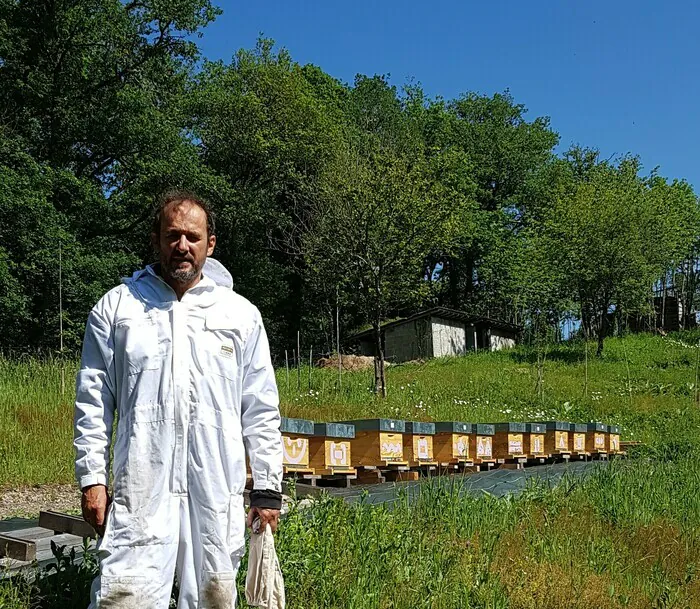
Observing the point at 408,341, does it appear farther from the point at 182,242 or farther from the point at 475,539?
the point at 182,242

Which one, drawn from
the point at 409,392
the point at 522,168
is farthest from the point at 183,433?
the point at 522,168

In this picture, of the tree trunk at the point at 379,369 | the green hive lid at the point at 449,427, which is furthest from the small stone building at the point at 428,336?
the green hive lid at the point at 449,427

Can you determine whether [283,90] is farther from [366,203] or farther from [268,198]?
[366,203]

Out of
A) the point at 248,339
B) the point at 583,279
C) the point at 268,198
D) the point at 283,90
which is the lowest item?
the point at 248,339

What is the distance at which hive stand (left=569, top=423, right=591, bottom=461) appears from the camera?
12805 millimetres

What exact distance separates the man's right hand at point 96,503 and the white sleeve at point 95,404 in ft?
0.07

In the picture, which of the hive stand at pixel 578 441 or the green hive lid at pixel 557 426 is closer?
the green hive lid at pixel 557 426

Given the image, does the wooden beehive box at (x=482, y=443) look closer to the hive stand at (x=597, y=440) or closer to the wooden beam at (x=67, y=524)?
the hive stand at (x=597, y=440)

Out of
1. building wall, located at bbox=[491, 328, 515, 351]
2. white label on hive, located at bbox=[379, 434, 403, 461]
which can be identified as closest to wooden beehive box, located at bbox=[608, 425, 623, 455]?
white label on hive, located at bbox=[379, 434, 403, 461]

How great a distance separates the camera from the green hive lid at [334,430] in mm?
7723

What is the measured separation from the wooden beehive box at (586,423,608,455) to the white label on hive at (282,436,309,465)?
693 cm

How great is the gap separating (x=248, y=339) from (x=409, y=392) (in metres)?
17.5

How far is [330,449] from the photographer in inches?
A: 308

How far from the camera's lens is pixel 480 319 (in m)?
39.1
